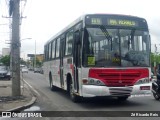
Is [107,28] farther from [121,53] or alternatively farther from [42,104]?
[42,104]

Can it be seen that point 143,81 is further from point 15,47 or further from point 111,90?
point 15,47

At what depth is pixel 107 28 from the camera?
42.5 feet

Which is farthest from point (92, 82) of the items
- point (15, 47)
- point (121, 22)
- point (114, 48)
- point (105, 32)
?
point (15, 47)

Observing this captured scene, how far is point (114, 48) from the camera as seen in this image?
12734mm

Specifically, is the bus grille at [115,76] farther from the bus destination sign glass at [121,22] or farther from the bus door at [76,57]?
the bus destination sign glass at [121,22]

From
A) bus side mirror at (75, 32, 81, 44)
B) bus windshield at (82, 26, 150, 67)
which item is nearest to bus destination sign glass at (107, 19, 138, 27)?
bus windshield at (82, 26, 150, 67)

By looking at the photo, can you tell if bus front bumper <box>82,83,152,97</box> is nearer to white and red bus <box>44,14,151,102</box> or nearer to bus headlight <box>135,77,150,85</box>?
white and red bus <box>44,14,151,102</box>

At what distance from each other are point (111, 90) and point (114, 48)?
1.54m

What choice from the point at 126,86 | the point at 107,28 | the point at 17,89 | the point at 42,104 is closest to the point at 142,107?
the point at 126,86

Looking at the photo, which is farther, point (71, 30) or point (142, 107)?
point (71, 30)

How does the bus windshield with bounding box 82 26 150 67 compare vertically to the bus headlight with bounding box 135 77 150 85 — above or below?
above

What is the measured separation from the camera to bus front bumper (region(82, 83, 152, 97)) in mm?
12414

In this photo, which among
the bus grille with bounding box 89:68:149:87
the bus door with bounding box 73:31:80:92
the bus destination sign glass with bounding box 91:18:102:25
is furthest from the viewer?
the bus door with bounding box 73:31:80:92

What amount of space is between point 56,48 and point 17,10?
3793 mm
